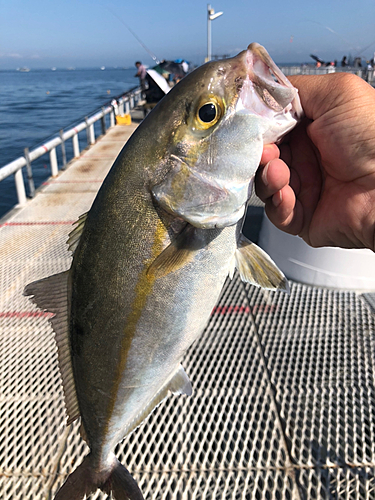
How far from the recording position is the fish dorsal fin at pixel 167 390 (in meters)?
1.87

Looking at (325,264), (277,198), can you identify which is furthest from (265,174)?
(325,264)

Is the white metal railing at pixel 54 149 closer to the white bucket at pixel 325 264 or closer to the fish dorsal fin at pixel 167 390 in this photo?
the white bucket at pixel 325 264

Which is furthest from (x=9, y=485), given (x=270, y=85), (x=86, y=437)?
(x=270, y=85)

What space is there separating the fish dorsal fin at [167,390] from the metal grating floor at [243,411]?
2.35 feet

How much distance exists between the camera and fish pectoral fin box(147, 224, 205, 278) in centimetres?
149

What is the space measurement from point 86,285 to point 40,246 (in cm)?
394

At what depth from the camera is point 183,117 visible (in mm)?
1473

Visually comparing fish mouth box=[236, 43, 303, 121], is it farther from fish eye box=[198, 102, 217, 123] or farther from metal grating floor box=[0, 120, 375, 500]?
metal grating floor box=[0, 120, 375, 500]

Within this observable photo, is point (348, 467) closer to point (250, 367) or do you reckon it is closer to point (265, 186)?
point (250, 367)

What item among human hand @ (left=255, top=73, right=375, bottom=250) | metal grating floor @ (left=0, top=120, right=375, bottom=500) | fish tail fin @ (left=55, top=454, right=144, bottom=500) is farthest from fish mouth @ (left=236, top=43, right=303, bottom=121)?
metal grating floor @ (left=0, top=120, right=375, bottom=500)

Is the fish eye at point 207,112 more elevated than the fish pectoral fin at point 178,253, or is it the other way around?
the fish eye at point 207,112

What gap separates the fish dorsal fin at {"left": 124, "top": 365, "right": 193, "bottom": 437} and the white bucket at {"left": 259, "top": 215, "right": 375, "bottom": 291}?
8.30 ft

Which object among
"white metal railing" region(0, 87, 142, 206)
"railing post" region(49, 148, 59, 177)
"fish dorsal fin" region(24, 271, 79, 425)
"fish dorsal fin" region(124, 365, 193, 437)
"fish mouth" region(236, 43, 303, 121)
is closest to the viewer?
"fish mouth" region(236, 43, 303, 121)

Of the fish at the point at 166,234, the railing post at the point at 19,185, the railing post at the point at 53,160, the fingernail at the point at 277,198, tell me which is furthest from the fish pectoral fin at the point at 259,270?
the railing post at the point at 53,160
